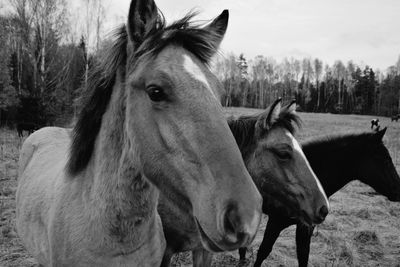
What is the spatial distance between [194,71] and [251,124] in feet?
9.53

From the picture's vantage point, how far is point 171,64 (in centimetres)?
166

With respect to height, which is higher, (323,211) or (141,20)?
(141,20)

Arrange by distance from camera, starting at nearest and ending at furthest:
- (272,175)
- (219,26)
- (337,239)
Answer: (219,26), (272,175), (337,239)

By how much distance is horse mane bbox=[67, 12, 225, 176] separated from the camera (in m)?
1.81

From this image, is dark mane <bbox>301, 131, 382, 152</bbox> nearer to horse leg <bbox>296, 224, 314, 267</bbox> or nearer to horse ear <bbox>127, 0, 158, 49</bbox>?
horse leg <bbox>296, 224, 314, 267</bbox>

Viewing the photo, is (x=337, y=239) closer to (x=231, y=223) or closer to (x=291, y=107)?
(x=291, y=107)

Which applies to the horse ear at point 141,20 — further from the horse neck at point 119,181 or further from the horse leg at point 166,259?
the horse leg at point 166,259

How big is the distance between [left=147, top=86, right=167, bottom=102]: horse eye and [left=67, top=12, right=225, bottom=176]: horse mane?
0.80 feet

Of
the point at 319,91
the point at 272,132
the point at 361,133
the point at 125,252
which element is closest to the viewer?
the point at 125,252

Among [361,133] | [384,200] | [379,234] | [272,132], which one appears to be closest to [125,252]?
[272,132]

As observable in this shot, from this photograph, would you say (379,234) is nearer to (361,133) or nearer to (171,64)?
(361,133)

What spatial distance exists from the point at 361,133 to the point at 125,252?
4603 millimetres

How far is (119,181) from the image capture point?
197 centimetres

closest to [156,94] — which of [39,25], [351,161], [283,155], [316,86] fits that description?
[283,155]
